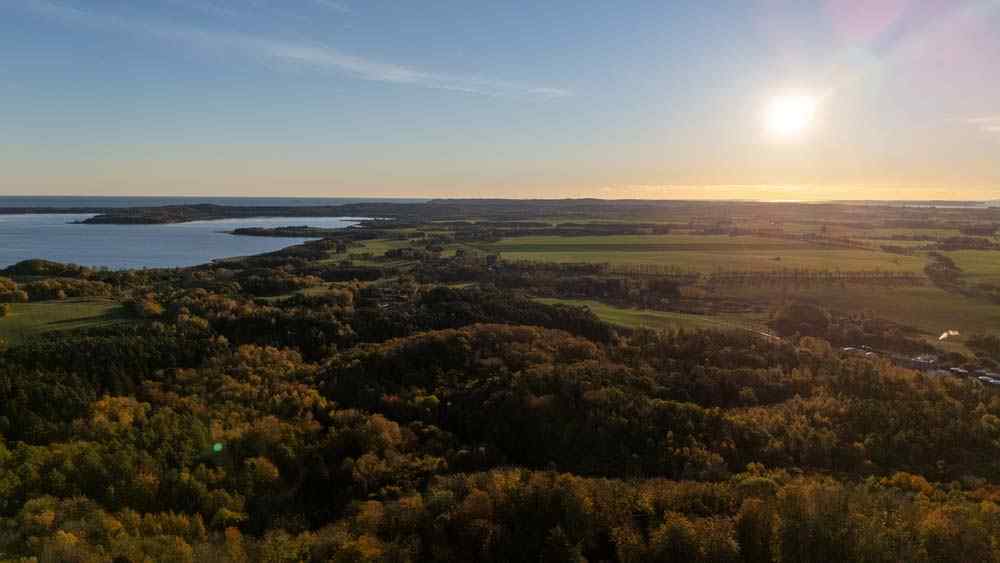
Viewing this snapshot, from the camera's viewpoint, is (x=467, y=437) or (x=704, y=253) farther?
(x=704, y=253)

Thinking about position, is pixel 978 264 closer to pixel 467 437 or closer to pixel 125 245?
pixel 467 437

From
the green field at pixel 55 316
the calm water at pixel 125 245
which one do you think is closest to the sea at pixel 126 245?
the calm water at pixel 125 245

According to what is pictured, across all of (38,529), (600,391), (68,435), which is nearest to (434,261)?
(600,391)

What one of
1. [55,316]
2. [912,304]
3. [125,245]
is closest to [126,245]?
[125,245]

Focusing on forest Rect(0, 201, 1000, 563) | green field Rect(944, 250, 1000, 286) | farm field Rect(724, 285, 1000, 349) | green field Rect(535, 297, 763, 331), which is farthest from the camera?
green field Rect(944, 250, 1000, 286)

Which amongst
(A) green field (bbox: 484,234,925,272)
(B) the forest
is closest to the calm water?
(A) green field (bbox: 484,234,925,272)

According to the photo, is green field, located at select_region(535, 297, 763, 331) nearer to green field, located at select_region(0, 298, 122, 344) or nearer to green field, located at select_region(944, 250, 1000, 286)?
green field, located at select_region(0, 298, 122, 344)

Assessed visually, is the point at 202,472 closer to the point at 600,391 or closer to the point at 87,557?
the point at 87,557
